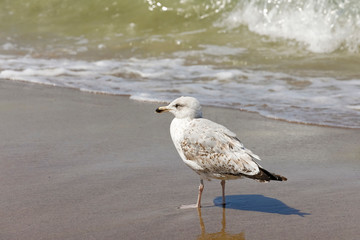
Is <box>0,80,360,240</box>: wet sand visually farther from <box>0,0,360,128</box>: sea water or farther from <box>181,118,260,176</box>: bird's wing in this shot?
<box>0,0,360,128</box>: sea water

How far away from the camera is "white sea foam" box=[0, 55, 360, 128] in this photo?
23.2 feet

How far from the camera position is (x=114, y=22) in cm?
1444

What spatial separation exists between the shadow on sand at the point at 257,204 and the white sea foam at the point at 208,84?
96.2 inches

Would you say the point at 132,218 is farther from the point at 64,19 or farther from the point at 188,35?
the point at 64,19

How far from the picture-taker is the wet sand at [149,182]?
3.65 m

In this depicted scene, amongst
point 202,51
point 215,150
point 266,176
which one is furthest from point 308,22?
point 266,176

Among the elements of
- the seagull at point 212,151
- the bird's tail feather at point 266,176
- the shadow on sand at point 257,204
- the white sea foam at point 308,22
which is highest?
the white sea foam at point 308,22

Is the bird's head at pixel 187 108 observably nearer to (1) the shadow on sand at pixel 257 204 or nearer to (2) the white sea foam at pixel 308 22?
(1) the shadow on sand at pixel 257 204

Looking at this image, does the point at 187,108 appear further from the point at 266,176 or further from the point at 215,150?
the point at 266,176

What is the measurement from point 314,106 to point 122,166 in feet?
10.4

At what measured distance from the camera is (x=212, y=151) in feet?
13.0

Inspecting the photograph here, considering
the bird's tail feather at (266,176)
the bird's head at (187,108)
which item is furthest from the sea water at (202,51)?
the bird's tail feather at (266,176)

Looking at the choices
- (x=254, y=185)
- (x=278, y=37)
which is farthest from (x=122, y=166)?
(x=278, y=37)

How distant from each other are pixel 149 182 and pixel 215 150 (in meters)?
0.82
